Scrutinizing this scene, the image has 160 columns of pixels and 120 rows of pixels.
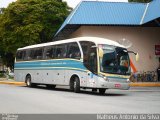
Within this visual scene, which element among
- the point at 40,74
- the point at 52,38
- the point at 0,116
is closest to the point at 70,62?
the point at 40,74

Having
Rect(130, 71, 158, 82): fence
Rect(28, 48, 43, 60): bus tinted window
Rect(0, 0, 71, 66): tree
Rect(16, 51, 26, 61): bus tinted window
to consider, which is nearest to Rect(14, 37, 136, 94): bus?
Rect(28, 48, 43, 60): bus tinted window

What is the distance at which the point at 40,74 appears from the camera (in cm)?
2827

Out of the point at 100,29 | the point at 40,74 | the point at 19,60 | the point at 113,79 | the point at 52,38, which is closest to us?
the point at 113,79

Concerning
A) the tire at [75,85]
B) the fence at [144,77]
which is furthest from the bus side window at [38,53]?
the fence at [144,77]

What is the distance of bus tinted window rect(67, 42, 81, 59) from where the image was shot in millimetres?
22703

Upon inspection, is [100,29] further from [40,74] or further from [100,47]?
[100,47]

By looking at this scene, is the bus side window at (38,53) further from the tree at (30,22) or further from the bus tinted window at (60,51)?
the tree at (30,22)

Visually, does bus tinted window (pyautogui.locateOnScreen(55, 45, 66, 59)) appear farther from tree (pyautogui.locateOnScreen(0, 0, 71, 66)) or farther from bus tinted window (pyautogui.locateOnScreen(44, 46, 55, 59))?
tree (pyautogui.locateOnScreen(0, 0, 71, 66))

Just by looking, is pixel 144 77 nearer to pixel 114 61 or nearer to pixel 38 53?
pixel 38 53

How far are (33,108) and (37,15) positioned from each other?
39692 millimetres

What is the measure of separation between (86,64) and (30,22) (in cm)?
3115

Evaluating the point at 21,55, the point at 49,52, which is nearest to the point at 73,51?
the point at 49,52

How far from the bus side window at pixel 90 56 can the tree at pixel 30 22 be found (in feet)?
91.9

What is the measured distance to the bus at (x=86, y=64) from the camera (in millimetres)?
20906
